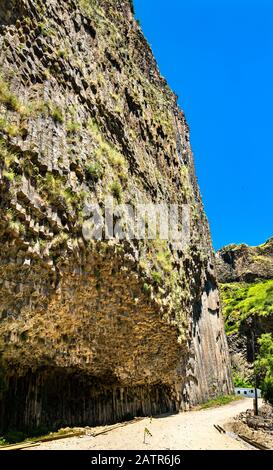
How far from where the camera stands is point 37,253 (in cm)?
1413

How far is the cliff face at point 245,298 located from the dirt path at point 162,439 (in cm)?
1212

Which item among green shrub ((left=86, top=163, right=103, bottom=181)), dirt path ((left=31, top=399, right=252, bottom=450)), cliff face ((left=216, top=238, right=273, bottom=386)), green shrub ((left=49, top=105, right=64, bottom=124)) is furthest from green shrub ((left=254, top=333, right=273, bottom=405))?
green shrub ((left=49, top=105, right=64, bottom=124))

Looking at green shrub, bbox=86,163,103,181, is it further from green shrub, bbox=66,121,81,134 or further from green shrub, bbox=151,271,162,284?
green shrub, bbox=151,271,162,284

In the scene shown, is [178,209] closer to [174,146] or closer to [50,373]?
[174,146]

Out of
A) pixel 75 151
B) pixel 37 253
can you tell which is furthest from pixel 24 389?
pixel 75 151

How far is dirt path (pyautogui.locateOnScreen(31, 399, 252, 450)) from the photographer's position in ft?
49.0

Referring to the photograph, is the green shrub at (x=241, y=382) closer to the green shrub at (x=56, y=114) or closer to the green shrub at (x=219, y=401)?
the green shrub at (x=219, y=401)

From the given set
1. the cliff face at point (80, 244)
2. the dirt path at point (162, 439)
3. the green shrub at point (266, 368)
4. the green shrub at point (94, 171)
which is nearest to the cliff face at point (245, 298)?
the green shrub at point (266, 368)

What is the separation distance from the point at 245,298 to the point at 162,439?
55.5m

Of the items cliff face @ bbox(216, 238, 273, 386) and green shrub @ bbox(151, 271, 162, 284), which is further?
cliff face @ bbox(216, 238, 273, 386)

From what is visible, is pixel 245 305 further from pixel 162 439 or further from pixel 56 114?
pixel 56 114

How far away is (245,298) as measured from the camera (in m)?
69.8

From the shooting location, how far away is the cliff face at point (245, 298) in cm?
5547

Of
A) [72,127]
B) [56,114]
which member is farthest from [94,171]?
[56,114]
